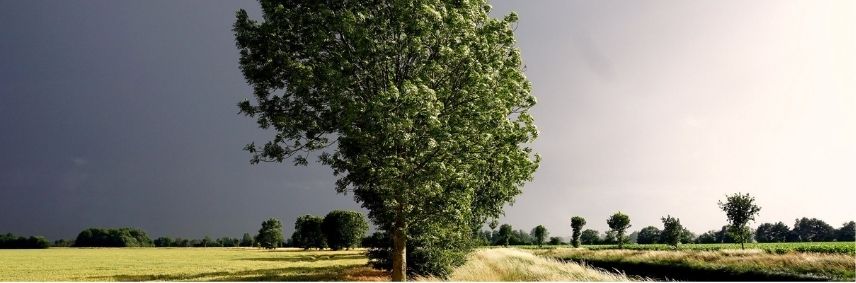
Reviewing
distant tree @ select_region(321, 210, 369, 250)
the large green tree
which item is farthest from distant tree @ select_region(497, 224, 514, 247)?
the large green tree

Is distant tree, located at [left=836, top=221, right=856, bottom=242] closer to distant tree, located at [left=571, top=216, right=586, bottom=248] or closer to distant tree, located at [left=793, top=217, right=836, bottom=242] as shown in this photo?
distant tree, located at [left=793, top=217, right=836, bottom=242]

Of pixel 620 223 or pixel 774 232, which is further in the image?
pixel 774 232

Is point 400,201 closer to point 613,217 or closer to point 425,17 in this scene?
point 425,17

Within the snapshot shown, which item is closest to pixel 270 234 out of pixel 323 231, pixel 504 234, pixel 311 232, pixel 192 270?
pixel 311 232

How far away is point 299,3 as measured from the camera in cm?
2350

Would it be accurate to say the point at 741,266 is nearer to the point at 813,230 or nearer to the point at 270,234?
the point at 270,234

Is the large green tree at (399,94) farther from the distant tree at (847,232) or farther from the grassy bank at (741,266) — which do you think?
the distant tree at (847,232)

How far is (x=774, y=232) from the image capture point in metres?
176

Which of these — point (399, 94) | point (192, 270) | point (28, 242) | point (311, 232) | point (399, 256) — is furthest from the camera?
point (28, 242)

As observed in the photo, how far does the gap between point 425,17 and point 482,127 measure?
4.93 m

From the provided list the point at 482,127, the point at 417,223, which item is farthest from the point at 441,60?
the point at 417,223

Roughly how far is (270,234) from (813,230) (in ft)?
574

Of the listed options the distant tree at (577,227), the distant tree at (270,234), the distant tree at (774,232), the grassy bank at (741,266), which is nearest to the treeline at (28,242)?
the distant tree at (270,234)

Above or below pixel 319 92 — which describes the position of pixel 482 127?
below
